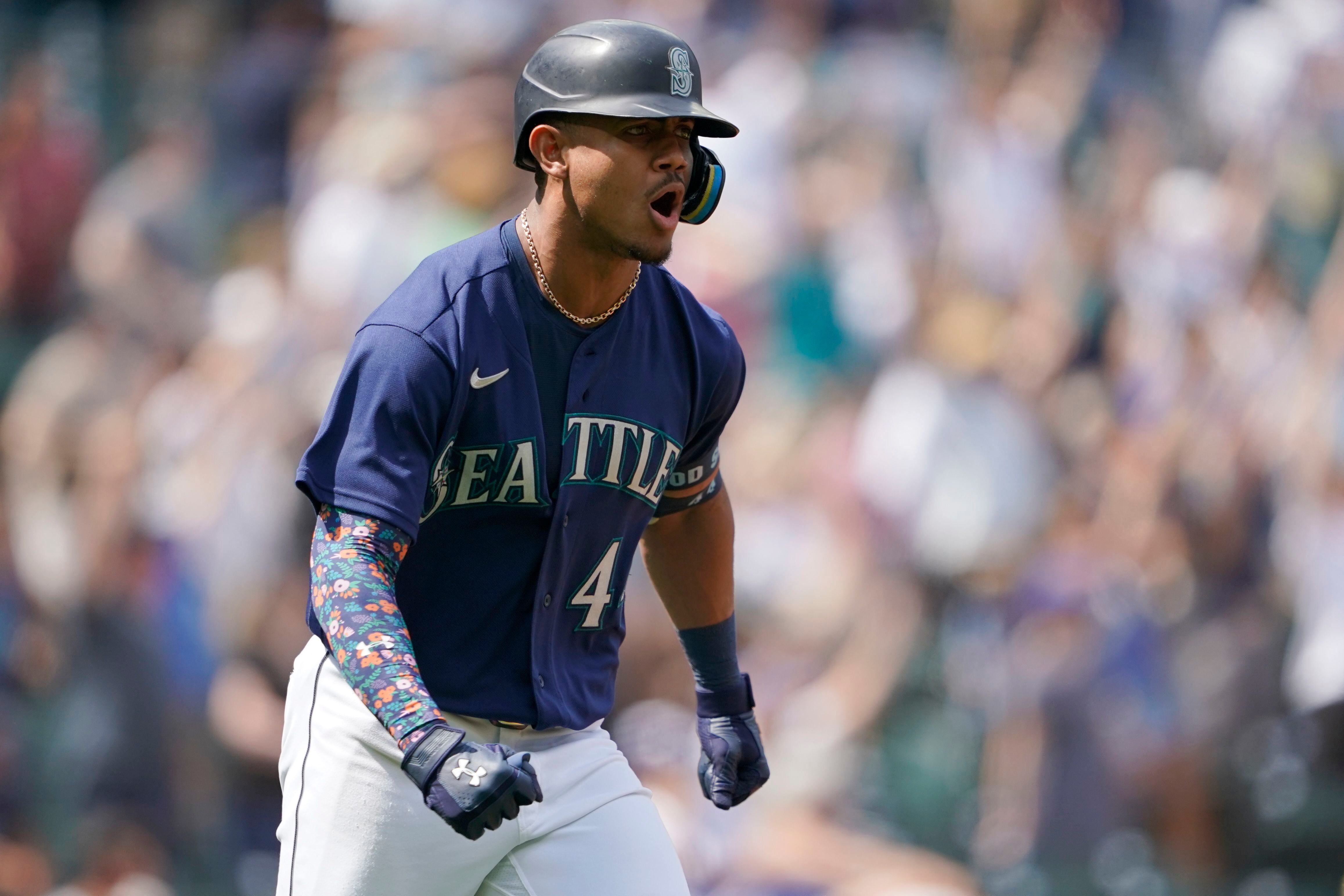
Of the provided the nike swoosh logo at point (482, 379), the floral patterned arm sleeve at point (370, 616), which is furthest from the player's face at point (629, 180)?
the floral patterned arm sleeve at point (370, 616)

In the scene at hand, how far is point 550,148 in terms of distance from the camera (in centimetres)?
272

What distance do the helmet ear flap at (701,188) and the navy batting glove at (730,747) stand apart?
99cm

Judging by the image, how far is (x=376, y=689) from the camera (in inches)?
90.9

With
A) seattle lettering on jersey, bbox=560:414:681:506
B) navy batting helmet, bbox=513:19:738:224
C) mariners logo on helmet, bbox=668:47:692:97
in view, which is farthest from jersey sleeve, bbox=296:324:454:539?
mariners logo on helmet, bbox=668:47:692:97

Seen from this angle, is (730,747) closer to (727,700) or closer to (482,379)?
(727,700)

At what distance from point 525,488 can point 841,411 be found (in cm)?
418

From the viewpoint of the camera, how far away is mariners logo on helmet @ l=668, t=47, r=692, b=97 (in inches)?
103

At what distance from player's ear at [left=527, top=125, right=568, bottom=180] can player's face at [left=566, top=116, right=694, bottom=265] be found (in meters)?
0.04

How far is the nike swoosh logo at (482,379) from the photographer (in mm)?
2568

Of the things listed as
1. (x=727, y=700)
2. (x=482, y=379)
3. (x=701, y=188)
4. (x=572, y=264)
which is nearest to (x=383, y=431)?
(x=482, y=379)

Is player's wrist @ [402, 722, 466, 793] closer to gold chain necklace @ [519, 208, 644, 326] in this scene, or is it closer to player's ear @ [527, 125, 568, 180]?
gold chain necklace @ [519, 208, 644, 326]

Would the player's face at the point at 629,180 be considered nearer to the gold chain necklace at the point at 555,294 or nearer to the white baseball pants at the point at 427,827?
the gold chain necklace at the point at 555,294

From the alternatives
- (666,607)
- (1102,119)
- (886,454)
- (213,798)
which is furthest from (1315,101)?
(213,798)

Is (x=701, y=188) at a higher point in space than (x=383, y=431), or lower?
higher
